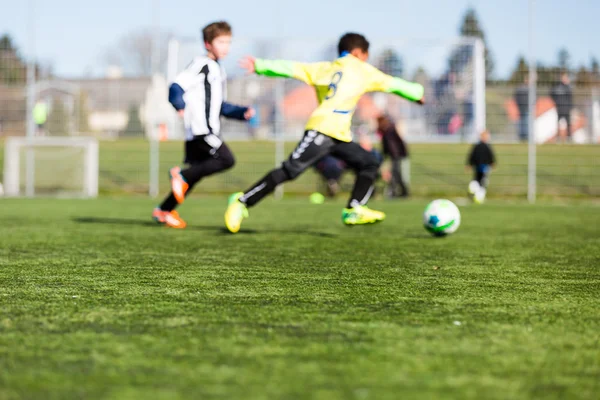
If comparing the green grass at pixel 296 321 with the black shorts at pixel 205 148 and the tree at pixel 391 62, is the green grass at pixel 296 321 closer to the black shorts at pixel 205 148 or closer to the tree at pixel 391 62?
the black shorts at pixel 205 148

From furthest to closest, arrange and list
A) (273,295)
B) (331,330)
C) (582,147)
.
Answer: (582,147) → (273,295) → (331,330)

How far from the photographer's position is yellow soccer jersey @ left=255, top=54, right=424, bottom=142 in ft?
21.0

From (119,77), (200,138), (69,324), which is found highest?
(119,77)

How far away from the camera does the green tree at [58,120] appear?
1873 cm

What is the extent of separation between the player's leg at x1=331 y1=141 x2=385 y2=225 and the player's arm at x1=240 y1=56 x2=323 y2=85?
659mm

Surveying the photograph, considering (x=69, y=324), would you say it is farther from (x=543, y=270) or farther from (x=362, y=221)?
(x=362, y=221)

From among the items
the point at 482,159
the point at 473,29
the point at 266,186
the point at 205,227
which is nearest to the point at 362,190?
the point at 266,186

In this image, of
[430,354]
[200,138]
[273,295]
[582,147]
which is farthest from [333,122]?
[582,147]

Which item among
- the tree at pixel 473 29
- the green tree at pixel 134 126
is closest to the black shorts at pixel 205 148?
the green tree at pixel 134 126

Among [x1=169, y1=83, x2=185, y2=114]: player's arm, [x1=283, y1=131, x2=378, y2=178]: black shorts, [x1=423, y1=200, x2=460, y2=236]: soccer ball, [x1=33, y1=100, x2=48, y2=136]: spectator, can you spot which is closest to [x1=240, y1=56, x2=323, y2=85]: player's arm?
[x1=283, y1=131, x2=378, y2=178]: black shorts

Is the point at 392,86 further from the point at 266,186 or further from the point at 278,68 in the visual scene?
the point at 266,186

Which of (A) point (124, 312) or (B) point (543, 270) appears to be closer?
(A) point (124, 312)

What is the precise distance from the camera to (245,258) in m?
4.95

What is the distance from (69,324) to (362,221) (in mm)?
4058
